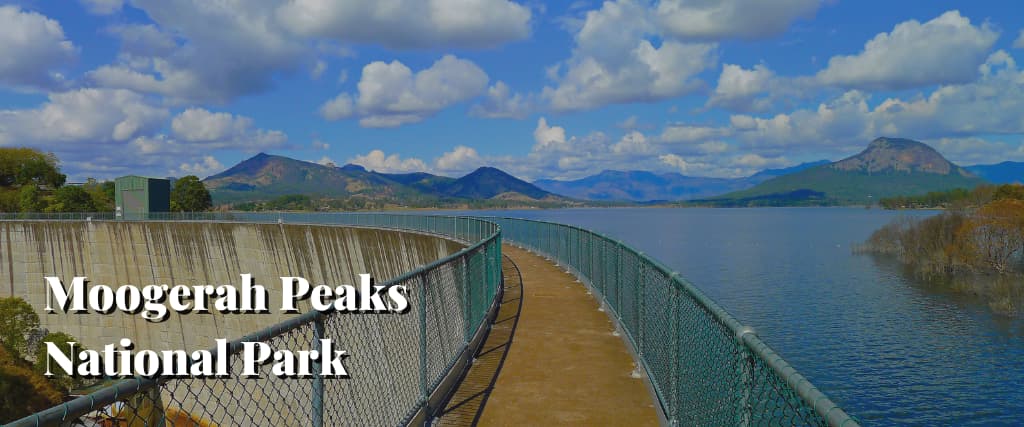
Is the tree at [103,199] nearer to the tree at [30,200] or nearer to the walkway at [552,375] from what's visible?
the tree at [30,200]

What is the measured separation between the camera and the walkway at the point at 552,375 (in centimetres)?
621

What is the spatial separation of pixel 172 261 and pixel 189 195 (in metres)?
47.8

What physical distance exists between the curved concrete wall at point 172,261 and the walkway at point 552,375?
22.8 meters

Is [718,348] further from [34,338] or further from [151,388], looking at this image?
[34,338]

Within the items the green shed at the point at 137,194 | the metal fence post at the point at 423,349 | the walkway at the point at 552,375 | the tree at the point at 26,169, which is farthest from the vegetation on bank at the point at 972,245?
the tree at the point at 26,169

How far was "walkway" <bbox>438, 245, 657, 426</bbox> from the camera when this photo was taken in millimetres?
6207

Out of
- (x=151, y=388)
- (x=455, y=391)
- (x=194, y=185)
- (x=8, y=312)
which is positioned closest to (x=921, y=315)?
(x=455, y=391)

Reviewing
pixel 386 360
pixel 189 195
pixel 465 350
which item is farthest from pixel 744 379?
pixel 189 195

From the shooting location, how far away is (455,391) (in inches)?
273

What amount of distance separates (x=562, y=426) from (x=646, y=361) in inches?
66.7

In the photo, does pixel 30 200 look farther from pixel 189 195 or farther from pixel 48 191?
pixel 189 195

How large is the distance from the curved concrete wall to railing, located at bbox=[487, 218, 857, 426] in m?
25.9

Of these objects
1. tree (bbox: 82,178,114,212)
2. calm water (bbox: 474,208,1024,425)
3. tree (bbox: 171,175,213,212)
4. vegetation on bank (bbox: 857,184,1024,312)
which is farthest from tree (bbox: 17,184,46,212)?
vegetation on bank (bbox: 857,184,1024,312)

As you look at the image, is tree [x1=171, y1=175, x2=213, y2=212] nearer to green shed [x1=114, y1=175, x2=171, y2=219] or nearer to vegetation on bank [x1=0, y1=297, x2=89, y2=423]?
green shed [x1=114, y1=175, x2=171, y2=219]
